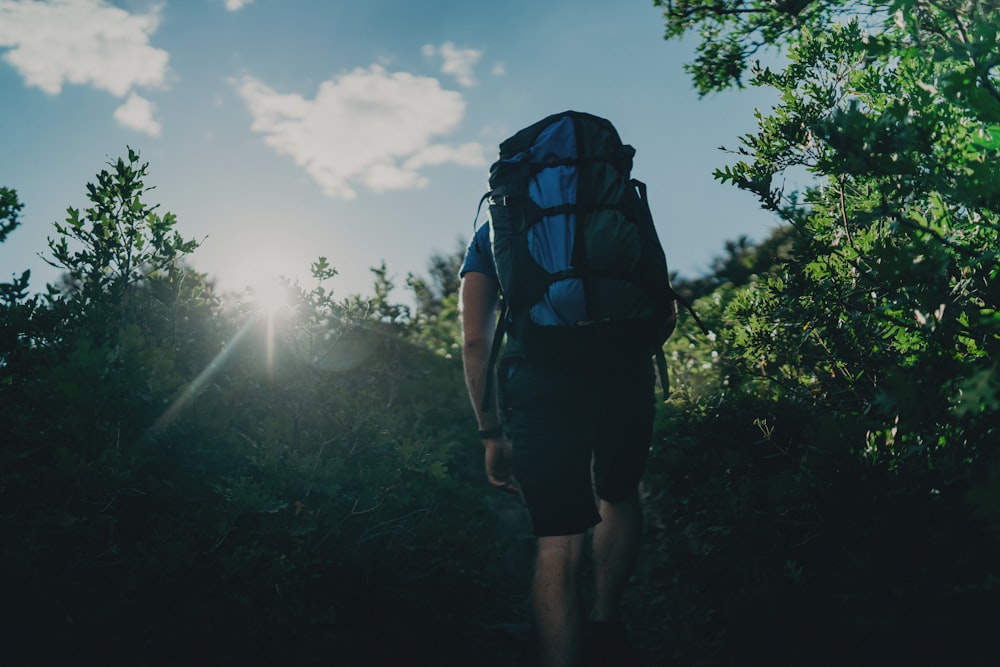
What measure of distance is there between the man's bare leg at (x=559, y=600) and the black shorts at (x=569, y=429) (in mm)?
62

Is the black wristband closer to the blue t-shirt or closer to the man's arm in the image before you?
the man's arm

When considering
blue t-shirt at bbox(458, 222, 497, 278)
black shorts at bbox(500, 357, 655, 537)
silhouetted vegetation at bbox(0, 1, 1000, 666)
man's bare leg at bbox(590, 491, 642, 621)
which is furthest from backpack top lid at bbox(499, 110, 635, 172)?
man's bare leg at bbox(590, 491, 642, 621)

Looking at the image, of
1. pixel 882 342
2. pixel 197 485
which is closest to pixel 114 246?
pixel 197 485

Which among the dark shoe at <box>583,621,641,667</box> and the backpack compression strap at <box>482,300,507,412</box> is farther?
the backpack compression strap at <box>482,300,507,412</box>

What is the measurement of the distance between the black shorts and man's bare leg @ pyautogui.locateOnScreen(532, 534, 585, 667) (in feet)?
0.20

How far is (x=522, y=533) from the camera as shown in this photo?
199 inches

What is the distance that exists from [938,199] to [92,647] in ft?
9.76

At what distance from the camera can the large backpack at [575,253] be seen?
7.61 feet

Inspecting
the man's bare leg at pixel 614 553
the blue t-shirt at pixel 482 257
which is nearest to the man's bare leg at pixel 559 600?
the man's bare leg at pixel 614 553

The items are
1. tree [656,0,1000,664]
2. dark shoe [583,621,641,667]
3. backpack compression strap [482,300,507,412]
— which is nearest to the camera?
tree [656,0,1000,664]

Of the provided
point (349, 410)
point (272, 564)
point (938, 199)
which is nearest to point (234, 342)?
point (349, 410)

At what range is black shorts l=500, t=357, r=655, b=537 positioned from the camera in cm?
234

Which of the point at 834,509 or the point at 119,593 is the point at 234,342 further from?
the point at 834,509

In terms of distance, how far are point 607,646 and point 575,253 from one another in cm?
152
